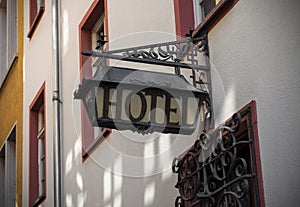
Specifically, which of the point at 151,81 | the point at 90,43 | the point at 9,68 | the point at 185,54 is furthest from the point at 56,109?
the point at 151,81

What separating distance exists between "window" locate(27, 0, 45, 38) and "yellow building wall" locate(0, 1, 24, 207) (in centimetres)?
58

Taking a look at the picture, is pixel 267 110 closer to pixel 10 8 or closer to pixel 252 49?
pixel 252 49

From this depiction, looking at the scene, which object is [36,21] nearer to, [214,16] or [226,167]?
[214,16]

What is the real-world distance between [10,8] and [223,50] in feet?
34.0

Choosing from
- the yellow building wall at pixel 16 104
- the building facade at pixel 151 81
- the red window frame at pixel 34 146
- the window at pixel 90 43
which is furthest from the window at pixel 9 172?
the window at pixel 90 43

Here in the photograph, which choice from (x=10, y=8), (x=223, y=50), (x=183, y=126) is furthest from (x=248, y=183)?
(x=10, y=8)

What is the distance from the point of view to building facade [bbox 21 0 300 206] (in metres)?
6.08

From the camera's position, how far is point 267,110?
20.2 ft

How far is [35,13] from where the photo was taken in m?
14.8

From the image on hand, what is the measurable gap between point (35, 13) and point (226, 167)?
348 inches

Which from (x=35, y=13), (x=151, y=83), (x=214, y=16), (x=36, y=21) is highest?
(x=35, y=13)

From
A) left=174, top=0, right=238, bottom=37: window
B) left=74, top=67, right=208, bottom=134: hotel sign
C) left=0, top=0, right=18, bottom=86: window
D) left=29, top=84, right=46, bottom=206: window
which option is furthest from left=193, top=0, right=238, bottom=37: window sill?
left=0, top=0, right=18, bottom=86: window

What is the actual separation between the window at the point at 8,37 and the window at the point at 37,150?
1.90 m

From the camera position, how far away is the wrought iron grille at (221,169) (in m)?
6.18
